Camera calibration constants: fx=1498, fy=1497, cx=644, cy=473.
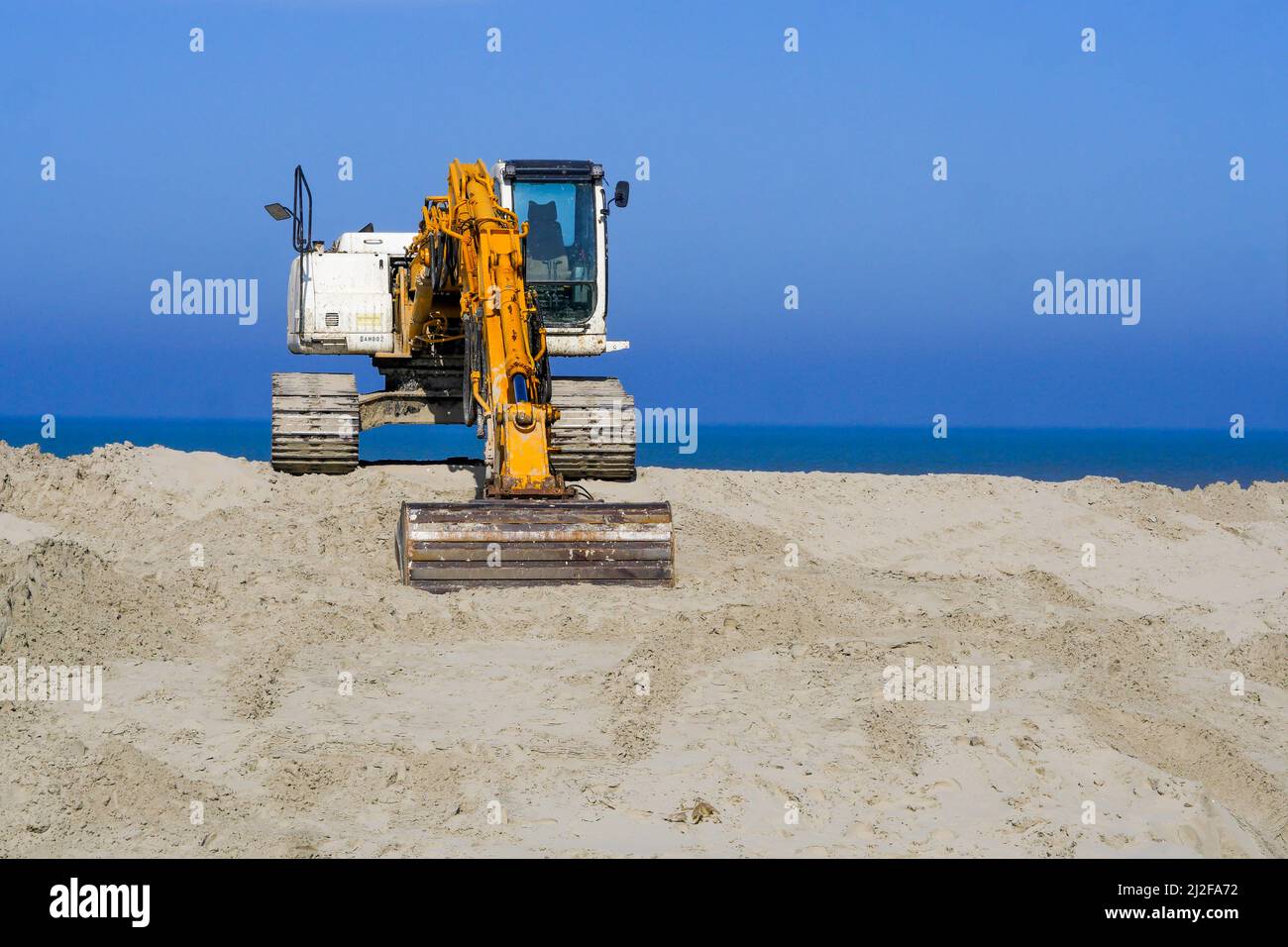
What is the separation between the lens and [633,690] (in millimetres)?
7844

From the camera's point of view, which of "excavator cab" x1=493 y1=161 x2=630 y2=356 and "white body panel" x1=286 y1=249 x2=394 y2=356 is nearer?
"excavator cab" x1=493 y1=161 x2=630 y2=356

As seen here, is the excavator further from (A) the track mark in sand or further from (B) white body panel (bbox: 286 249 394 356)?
(A) the track mark in sand

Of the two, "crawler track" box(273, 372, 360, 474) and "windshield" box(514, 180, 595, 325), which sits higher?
"windshield" box(514, 180, 595, 325)

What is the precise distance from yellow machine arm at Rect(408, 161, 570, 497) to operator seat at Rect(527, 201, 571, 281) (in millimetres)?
1306

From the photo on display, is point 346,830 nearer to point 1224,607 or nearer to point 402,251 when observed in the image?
point 1224,607

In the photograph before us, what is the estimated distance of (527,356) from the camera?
39.1 ft

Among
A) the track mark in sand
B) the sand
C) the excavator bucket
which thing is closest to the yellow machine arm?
the excavator bucket

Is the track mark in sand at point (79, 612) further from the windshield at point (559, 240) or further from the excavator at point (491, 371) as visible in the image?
the windshield at point (559, 240)

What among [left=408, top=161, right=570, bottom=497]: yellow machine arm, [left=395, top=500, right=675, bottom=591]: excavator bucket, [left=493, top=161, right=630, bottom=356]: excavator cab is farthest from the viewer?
[left=493, top=161, right=630, bottom=356]: excavator cab

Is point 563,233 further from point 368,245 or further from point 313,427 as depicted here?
point 313,427

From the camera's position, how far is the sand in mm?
5852

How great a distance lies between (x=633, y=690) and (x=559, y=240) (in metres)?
7.76

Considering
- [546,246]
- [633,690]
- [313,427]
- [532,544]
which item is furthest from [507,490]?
[313,427]

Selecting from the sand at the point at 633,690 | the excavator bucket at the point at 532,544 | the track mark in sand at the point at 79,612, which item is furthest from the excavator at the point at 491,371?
the track mark in sand at the point at 79,612
